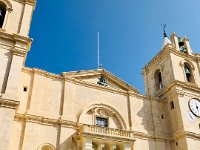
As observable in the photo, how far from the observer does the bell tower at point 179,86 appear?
71.5 feet

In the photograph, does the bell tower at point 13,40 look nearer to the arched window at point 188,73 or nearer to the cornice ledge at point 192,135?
the cornice ledge at point 192,135

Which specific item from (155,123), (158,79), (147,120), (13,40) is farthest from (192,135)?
(13,40)

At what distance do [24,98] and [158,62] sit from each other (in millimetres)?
14884

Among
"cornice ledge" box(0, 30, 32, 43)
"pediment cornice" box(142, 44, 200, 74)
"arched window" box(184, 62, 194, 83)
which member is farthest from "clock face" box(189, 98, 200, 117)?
"cornice ledge" box(0, 30, 32, 43)

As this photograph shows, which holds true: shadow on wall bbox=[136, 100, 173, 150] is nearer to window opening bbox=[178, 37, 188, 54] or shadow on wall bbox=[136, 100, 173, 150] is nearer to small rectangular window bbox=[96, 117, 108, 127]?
small rectangular window bbox=[96, 117, 108, 127]

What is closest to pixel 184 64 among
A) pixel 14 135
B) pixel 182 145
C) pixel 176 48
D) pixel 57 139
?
Answer: pixel 176 48

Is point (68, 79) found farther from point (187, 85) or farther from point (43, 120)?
point (187, 85)

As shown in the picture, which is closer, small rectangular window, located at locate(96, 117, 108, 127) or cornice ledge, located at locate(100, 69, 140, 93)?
small rectangular window, located at locate(96, 117, 108, 127)

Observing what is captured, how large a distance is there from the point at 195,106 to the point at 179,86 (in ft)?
7.23

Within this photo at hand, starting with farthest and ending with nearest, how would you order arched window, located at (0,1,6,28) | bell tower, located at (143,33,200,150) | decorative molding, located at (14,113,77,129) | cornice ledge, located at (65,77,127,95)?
1. bell tower, located at (143,33,200,150)
2. cornice ledge, located at (65,77,127,95)
3. arched window, located at (0,1,6,28)
4. decorative molding, located at (14,113,77,129)

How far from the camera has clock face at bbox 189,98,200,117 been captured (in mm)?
23375

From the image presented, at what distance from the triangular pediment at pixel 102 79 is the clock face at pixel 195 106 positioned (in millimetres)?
4765

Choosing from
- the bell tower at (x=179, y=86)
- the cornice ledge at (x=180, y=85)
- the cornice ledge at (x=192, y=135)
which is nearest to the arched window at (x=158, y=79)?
the bell tower at (x=179, y=86)

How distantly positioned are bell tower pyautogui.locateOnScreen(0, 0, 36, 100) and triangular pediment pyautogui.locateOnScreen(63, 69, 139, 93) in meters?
5.24
